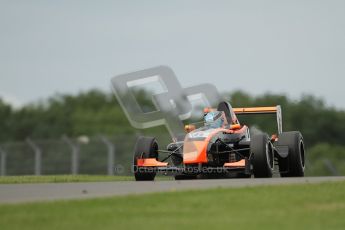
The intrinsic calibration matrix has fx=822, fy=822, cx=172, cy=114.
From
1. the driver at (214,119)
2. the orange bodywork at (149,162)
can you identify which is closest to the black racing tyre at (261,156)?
the driver at (214,119)

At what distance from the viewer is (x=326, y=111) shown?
74.0 metres

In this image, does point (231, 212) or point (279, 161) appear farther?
point (279, 161)

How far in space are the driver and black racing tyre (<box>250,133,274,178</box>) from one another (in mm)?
1749

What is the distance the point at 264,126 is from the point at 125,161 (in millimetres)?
40666

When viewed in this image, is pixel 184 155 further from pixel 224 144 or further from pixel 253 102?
pixel 253 102

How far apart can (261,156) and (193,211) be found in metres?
7.27

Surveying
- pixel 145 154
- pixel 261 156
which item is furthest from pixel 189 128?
pixel 261 156

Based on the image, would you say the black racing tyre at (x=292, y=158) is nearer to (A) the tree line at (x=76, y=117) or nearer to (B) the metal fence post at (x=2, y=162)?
(B) the metal fence post at (x=2, y=162)

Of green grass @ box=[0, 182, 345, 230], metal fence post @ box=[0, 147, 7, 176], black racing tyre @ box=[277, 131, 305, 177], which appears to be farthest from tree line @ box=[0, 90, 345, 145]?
green grass @ box=[0, 182, 345, 230]

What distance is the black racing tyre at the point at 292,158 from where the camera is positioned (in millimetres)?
19266

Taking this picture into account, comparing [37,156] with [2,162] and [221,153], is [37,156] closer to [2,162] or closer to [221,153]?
[2,162]

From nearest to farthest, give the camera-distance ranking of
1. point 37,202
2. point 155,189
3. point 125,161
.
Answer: point 37,202 → point 155,189 → point 125,161

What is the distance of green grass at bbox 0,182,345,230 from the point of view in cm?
879

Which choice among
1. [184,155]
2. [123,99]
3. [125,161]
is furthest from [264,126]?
[184,155]
